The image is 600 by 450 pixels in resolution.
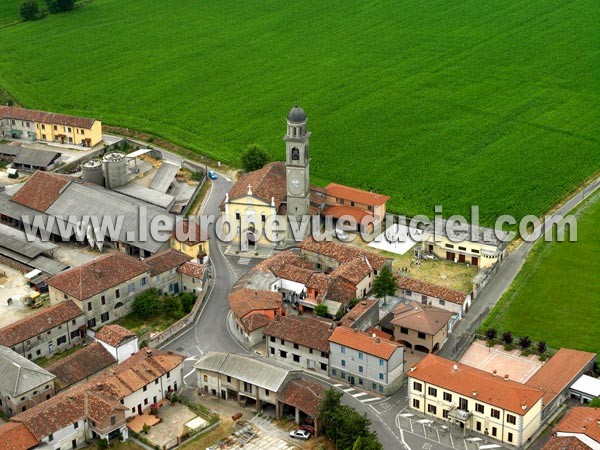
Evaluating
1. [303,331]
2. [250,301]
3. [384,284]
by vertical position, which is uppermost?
[384,284]

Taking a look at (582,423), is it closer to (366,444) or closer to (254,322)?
(366,444)

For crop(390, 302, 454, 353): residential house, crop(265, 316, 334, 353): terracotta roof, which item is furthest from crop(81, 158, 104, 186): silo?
crop(390, 302, 454, 353): residential house

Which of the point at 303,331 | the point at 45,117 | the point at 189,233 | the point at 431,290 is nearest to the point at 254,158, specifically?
the point at 189,233

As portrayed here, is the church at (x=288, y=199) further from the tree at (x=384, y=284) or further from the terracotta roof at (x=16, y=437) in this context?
the terracotta roof at (x=16, y=437)

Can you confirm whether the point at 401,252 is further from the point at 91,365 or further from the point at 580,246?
the point at 91,365

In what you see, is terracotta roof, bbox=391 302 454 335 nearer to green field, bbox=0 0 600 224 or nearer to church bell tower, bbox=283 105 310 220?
church bell tower, bbox=283 105 310 220

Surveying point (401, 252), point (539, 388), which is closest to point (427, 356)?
point (539, 388)

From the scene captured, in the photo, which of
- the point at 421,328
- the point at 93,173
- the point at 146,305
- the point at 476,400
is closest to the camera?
the point at 476,400

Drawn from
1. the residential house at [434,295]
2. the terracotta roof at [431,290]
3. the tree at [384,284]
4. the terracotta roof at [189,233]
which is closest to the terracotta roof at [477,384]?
the residential house at [434,295]
